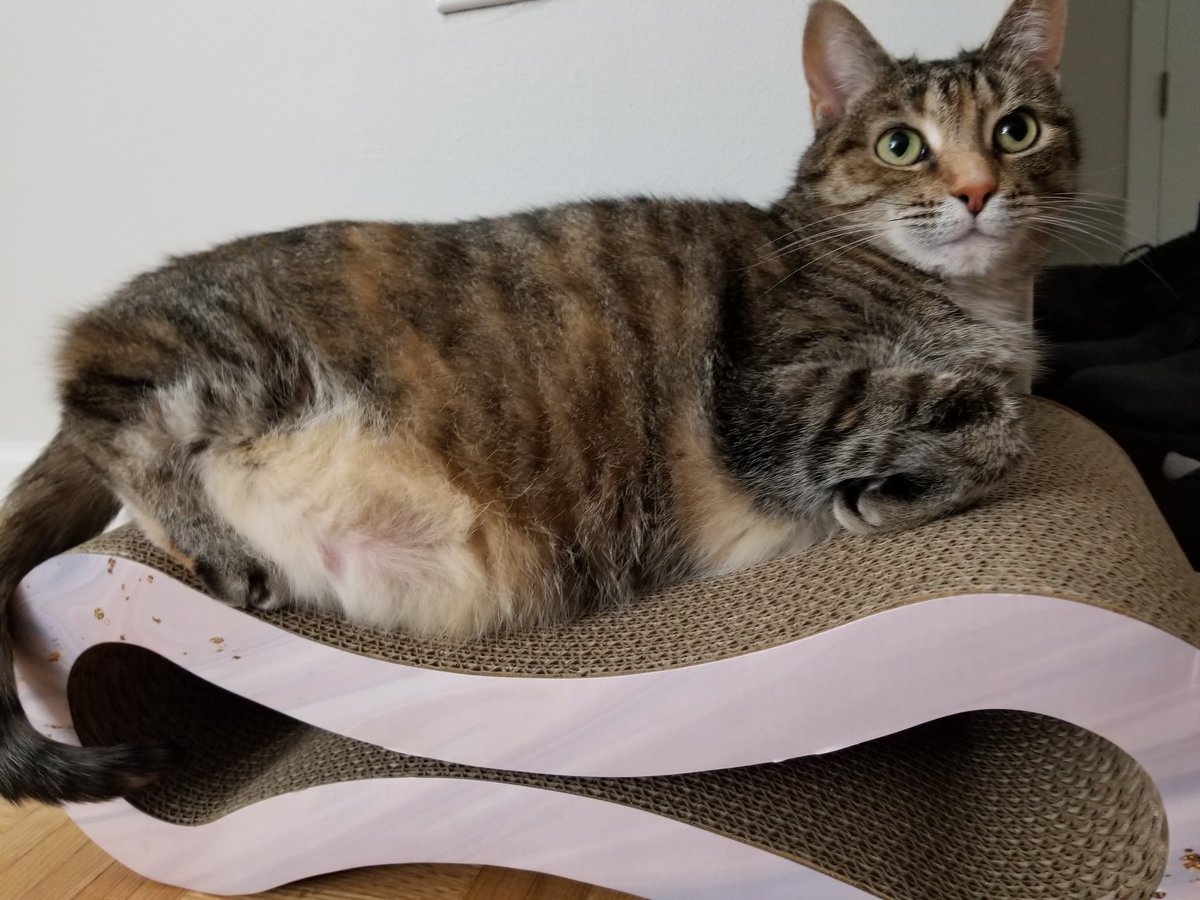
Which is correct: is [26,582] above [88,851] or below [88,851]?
above

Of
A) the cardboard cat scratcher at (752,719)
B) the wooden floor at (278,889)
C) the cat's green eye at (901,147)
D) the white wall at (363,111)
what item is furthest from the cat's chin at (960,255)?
the wooden floor at (278,889)

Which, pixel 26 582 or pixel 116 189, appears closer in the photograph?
pixel 26 582

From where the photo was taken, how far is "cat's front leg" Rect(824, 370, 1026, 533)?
0.83 metres

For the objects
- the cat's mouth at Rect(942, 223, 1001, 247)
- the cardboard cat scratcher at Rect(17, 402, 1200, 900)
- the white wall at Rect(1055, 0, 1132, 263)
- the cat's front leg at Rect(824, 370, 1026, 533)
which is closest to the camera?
the cardboard cat scratcher at Rect(17, 402, 1200, 900)

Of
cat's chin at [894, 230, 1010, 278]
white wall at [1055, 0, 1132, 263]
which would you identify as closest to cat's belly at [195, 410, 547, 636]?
cat's chin at [894, 230, 1010, 278]

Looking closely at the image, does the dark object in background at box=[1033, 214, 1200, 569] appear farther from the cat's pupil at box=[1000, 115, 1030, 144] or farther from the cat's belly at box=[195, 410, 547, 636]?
the cat's belly at box=[195, 410, 547, 636]

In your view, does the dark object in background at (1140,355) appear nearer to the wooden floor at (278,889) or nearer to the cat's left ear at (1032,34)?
the cat's left ear at (1032,34)

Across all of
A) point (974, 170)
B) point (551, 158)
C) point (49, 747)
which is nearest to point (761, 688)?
point (974, 170)

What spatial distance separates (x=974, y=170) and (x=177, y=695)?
1.20 m

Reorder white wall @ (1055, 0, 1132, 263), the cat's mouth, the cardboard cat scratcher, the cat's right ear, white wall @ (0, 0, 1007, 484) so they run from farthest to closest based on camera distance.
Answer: white wall @ (1055, 0, 1132, 263), white wall @ (0, 0, 1007, 484), the cat's right ear, the cat's mouth, the cardboard cat scratcher

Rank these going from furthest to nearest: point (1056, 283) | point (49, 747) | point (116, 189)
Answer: point (1056, 283) < point (116, 189) < point (49, 747)

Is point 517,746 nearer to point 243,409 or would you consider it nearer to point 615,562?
point 615,562

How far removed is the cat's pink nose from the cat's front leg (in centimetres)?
19

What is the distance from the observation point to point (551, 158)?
58.7 inches
